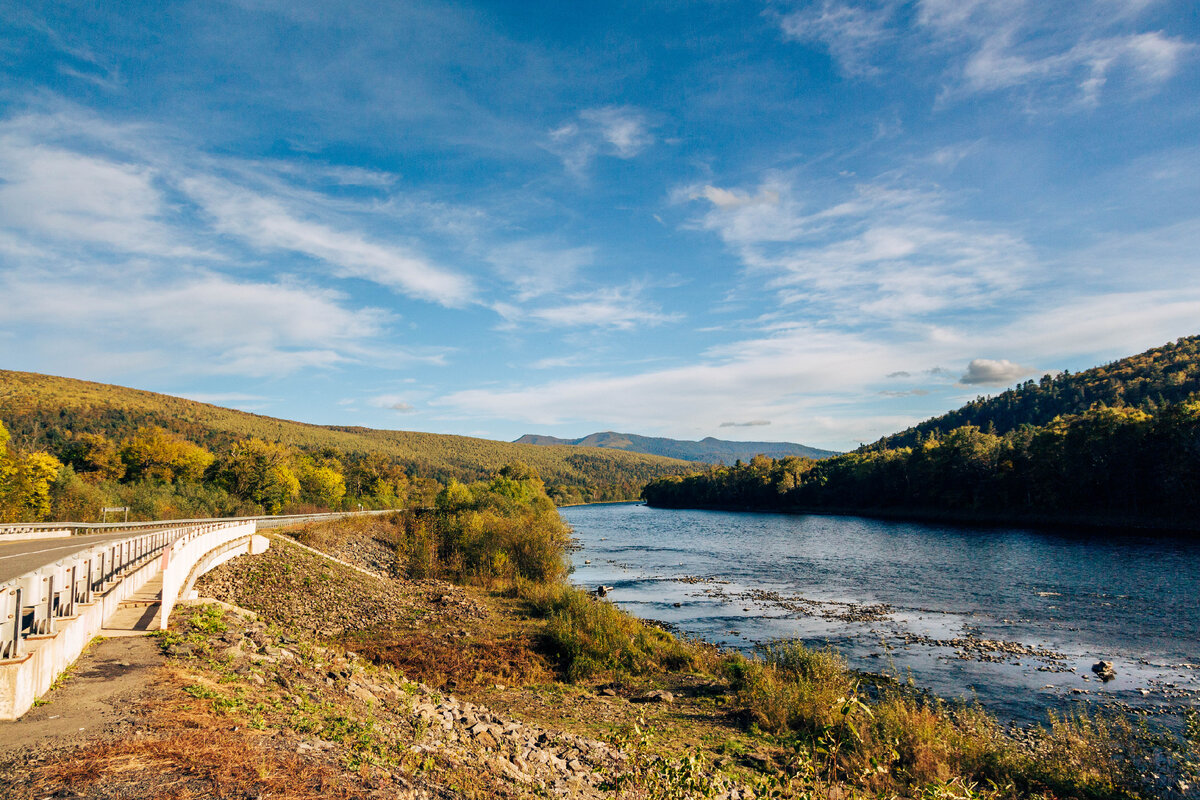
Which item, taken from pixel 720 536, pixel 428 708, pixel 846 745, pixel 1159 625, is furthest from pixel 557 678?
pixel 720 536

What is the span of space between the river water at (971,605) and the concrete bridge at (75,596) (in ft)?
64.9

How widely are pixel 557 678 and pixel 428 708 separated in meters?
7.97

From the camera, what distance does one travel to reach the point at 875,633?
86.4 feet

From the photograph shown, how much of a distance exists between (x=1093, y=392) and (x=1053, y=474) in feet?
227

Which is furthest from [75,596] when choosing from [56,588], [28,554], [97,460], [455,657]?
[97,460]

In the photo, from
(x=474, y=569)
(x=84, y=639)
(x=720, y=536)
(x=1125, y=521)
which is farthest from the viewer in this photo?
(x=720, y=536)

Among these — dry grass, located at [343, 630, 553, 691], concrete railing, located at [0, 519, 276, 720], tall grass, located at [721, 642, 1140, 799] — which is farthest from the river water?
concrete railing, located at [0, 519, 276, 720]

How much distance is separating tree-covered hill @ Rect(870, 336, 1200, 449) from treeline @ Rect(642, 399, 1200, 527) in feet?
42.6

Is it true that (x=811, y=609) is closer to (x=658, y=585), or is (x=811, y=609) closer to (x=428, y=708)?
(x=658, y=585)

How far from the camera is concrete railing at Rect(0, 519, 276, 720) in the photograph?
7609mm

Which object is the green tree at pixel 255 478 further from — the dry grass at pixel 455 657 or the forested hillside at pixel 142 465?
the dry grass at pixel 455 657

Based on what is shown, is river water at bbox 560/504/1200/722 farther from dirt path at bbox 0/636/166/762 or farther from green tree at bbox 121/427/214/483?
green tree at bbox 121/427/214/483

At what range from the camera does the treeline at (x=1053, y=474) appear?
63.2 m

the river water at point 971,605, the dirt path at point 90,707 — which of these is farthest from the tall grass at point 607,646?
the dirt path at point 90,707
